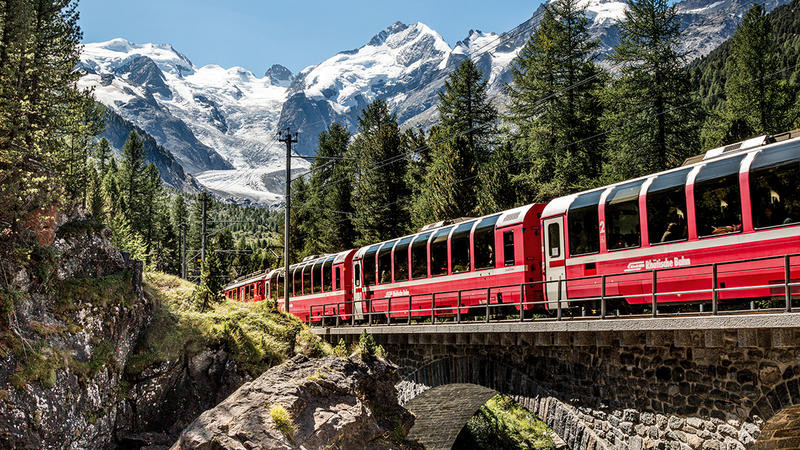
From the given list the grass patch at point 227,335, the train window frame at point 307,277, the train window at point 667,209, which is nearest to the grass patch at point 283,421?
the grass patch at point 227,335

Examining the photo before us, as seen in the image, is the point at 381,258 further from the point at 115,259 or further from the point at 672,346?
the point at 672,346

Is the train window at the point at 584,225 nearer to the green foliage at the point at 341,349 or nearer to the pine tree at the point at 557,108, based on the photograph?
the green foliage at the point at 341,349

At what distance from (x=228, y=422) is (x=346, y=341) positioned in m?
11.7

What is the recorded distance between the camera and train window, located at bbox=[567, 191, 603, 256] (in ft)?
53.9

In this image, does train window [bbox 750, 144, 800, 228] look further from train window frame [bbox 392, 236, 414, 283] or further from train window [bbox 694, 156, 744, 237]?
train window frame [bbox 392, 236, 414, 283]

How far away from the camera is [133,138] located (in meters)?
77.0

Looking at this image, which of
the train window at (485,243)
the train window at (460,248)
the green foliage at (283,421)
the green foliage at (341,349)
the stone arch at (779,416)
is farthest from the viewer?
the green foliage at (341,349)

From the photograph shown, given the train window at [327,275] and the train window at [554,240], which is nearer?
the train window at [554,240]

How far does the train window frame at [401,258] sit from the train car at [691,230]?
24.8ft

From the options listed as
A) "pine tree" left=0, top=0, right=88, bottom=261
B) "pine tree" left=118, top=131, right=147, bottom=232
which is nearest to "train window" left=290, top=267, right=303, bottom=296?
"pine tree" left=0, top=0, right=88, bottom=261

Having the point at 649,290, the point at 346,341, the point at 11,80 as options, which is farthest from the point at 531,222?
the point at 11,80

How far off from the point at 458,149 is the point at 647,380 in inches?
1161

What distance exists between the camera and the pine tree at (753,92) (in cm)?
4044

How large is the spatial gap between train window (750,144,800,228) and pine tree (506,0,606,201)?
21.9 m
